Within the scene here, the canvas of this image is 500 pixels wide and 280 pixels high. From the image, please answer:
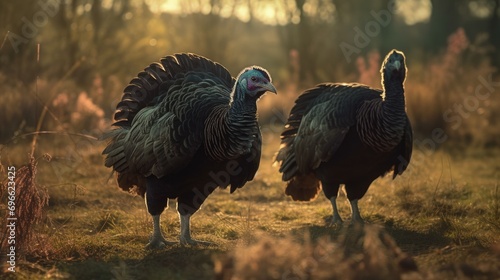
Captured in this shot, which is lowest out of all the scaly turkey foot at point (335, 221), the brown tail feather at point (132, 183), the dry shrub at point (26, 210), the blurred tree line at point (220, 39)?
the scaly turkey foot at point (335, 221)

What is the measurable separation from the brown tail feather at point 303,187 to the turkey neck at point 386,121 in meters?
1.24

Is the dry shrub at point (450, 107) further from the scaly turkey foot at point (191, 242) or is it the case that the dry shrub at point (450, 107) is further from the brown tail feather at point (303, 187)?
the scaly turkey foot at point (191, 242)

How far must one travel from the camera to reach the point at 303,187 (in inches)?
318

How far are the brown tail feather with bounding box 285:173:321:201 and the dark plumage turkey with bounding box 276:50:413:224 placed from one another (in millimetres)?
36

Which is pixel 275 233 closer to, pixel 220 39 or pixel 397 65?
pixel 397 65

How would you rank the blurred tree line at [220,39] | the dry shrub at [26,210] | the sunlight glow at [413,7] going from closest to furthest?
1. the dry shrub at [26,210]
2. the blurred tree line at [220,39]
3. the sunlight glow at [413,7]

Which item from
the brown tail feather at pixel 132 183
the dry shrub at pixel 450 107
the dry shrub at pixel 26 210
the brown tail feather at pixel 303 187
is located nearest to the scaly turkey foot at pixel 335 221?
the brown tail feather at pixel 303 187

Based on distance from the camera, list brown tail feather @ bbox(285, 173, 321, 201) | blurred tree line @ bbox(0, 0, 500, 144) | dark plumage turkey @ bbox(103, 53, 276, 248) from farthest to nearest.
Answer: blurred tree line @ bbox(0, 0, 500, 144) → brown tail feather @ bbox(285, 173, 321, 201) → dark plumage turkey @ bbox(103, 53, 276, 248)

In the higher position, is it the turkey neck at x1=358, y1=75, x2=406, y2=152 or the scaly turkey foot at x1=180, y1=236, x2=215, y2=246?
the turkey neck at x1=358, y1=75, x2=406, y2=152

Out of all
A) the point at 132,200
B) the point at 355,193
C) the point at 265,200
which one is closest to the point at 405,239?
the point at 355,193

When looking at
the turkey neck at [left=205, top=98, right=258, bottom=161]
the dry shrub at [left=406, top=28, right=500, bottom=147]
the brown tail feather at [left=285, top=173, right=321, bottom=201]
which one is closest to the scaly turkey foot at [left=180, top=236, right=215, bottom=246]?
the turkey neck at [left=205, top=98, right=258, bottom=161]

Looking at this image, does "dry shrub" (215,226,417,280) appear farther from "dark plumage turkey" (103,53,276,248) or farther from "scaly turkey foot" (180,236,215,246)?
"scaly turkey foot" (180,236,215,246)

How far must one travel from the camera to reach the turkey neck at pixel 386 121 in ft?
22.2

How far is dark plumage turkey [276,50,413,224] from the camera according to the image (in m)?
6.81
